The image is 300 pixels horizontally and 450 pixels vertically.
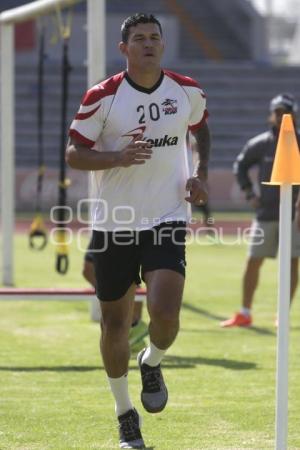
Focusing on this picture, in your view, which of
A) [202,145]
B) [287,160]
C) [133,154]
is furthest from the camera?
[202,145]

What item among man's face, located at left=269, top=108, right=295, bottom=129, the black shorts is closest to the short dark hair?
the black shorts

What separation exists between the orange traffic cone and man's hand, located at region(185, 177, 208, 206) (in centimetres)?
88

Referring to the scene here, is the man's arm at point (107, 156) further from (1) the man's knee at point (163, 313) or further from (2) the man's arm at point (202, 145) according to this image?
(1) the man's knee at point (163, 313)

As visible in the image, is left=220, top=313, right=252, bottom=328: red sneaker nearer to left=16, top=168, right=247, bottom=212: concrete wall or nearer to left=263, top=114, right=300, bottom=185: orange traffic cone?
left=263, top=114, right=300, bottom=185: orange traffic cone

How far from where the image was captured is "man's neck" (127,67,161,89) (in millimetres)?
5340

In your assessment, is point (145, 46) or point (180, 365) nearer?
point (145, 46)

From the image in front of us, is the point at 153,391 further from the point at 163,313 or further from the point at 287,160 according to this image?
the point at 287,160

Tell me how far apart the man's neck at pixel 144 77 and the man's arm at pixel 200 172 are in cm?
47

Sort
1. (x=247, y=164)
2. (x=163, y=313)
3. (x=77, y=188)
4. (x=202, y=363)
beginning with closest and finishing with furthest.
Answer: (x=163, y=313) < (x=202, y=363) < (x=247, y=164) < (x=77, y=188)

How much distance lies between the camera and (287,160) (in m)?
4.50

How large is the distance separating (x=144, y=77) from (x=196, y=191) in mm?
586

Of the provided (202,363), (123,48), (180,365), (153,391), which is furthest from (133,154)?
(202,363)

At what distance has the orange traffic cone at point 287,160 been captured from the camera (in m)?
4.46

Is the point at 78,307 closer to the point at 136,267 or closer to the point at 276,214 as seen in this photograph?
the point at 276,214
